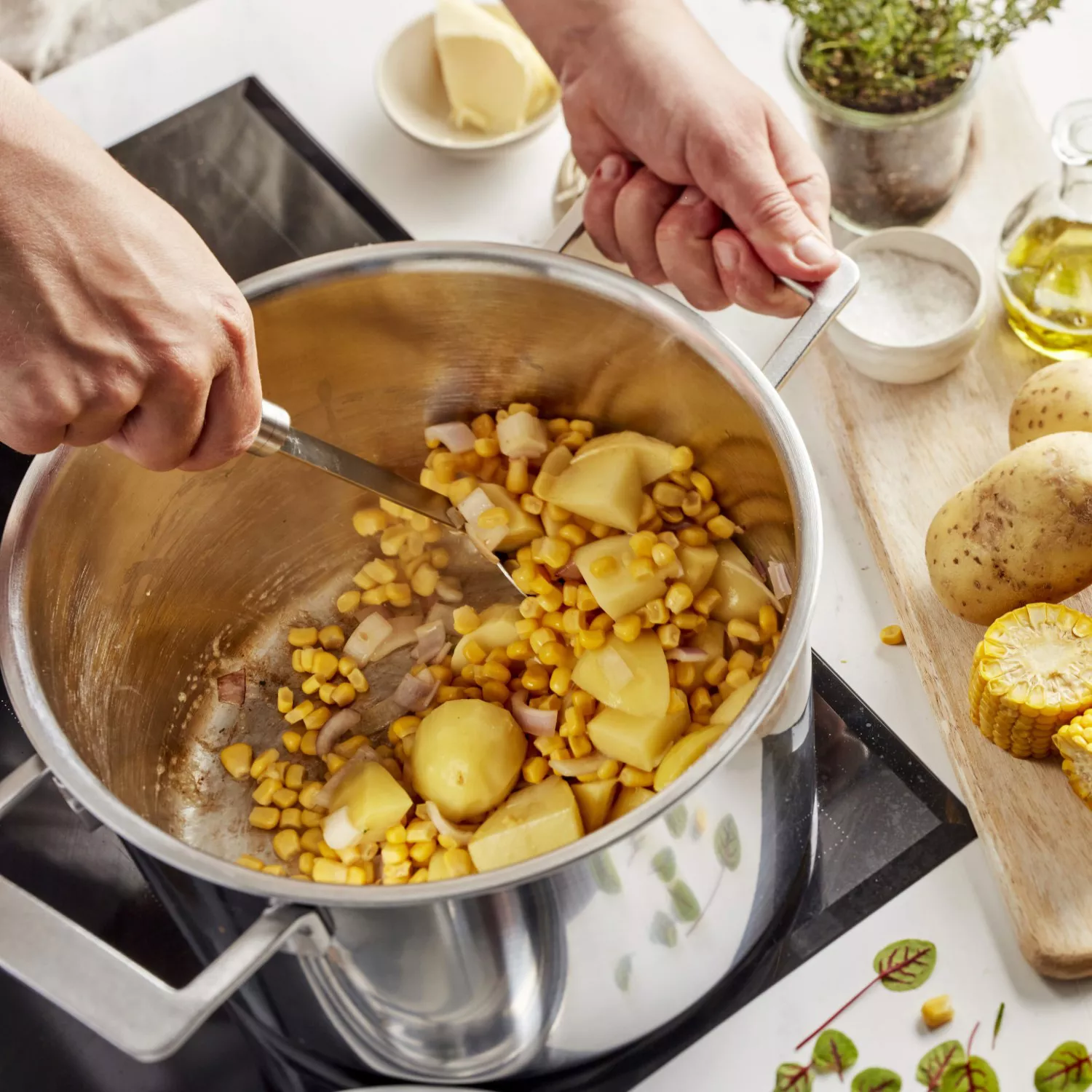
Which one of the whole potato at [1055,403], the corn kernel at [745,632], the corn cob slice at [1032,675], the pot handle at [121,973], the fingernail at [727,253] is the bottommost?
the corn cob slice at [1032,675]

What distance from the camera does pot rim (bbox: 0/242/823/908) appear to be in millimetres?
838

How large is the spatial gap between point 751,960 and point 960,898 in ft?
0.68

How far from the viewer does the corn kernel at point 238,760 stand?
134 centimetres

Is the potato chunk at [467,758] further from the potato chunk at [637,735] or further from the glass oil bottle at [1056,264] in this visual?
the glass oil bottle at [1056,264]

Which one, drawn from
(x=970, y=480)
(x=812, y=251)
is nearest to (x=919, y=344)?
(x=970, y=480)

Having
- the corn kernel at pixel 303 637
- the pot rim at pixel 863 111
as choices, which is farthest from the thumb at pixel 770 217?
the corn kernel at pixel 303 637

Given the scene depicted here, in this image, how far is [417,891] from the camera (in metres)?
0.83

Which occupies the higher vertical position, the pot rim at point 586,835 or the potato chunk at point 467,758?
the pot rim at point 586,835

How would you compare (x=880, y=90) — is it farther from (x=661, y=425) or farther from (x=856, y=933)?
(x=856, y=933)

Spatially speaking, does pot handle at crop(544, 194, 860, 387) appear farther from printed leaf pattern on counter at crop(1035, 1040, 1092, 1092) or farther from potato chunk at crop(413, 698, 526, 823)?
printed leaf pattern on counter at crop(1035, 1040, 1092, 1092)

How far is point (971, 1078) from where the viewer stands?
1.09m

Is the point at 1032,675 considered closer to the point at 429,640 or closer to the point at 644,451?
the point at 644,451

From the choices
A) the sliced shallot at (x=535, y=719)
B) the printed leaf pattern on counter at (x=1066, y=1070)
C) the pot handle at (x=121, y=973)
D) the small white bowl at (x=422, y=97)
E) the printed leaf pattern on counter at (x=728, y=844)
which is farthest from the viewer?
the small white bowl at (x=422, y=97)

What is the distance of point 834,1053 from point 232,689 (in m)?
0.75
